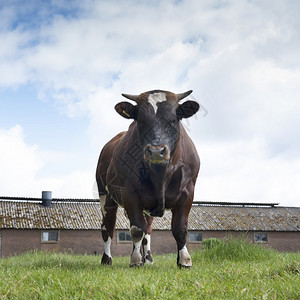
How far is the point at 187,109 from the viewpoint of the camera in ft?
19.9

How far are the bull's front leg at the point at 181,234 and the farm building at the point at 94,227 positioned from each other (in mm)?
23020

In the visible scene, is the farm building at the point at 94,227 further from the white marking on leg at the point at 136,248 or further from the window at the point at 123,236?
the white marking on leg at the point at 136,248

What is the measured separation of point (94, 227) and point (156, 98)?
25.9 metres

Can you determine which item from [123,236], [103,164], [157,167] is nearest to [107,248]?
[103,164]

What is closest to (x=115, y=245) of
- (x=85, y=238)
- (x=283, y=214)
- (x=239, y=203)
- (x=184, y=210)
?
(x=85, y=238)

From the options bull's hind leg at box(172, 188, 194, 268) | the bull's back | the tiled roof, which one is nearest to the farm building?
the tiled roof

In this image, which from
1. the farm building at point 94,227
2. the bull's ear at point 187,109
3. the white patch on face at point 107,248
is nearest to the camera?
the bull's ear at point 187,109

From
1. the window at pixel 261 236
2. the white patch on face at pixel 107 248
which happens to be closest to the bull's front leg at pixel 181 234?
the white patch on face at pixel 107 248

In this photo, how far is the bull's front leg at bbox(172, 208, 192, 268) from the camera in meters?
5.95

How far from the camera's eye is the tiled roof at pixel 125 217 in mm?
30422

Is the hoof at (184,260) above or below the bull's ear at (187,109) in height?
below

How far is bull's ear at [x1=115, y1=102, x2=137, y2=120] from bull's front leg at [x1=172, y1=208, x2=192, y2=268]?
158 centimetres

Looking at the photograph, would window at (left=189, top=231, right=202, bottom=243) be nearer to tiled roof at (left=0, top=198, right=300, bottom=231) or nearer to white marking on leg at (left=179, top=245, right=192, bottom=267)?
tiled roof at (left=0, top=198, right=300, bottom=231)

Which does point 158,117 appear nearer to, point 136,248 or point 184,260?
point 136,248
